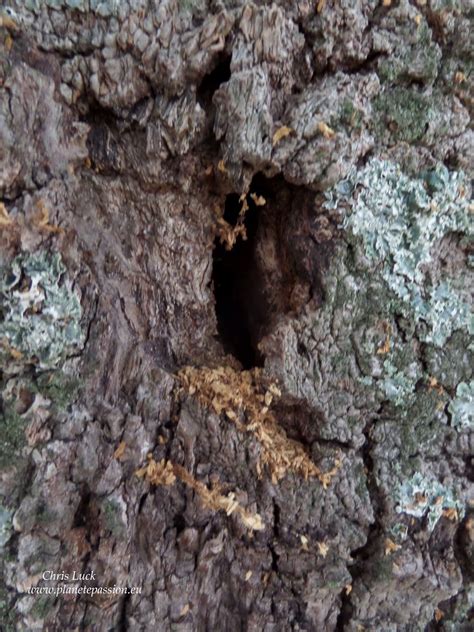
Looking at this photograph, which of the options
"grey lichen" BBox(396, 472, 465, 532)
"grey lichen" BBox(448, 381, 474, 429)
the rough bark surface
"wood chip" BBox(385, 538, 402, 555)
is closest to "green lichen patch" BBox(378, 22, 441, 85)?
the rough bark surface

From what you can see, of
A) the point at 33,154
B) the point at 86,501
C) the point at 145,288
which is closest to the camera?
the point at 33,154

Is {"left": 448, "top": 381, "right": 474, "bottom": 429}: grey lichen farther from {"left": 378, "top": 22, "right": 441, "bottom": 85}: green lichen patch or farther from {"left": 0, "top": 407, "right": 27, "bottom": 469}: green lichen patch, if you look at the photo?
{"left": 0, "top": 407, "right": 27, "bottom": 469}: green lichen patch

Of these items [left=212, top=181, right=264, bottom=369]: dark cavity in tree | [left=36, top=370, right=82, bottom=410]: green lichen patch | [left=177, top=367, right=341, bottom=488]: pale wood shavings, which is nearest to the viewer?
[left=36, top=370, right=82, bottom=410]: green lichen patch

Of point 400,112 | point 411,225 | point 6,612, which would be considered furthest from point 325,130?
point 6,612

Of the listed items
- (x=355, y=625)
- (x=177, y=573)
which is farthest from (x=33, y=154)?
(x=355, y=625)

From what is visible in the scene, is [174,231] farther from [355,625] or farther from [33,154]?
[355,625]

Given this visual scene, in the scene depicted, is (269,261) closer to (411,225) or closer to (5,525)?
(411,225)
